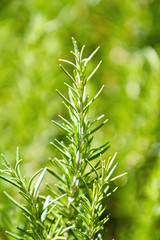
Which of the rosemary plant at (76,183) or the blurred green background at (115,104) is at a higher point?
the blurred green background at (115,104)

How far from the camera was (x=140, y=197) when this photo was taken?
654mm

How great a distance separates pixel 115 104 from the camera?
0.78m

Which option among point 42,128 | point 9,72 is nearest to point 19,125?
point 42,128

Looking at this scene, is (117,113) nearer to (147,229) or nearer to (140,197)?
(140,197)

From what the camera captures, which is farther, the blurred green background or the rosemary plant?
the blurred green background

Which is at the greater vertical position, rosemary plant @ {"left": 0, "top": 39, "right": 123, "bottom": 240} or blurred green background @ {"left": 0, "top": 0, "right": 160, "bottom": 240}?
blurred green background @ {"left": 0, "top": 0, "right": 160, "bottom": 240}

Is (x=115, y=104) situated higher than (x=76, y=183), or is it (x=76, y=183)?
(x=115, y=104)

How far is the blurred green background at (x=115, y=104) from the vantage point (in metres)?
0.64

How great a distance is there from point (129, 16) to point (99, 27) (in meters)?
0.19

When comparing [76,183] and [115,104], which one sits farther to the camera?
[115,104]

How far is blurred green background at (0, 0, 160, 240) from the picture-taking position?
2.09 feet

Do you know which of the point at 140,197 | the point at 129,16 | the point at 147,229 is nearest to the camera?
the point at 147,229

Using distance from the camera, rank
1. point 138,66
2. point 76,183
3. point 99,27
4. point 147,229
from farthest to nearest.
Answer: point 99,27, point 138,66, point 147,229, point 76,183

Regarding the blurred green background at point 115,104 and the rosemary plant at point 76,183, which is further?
the blurred green background at point 115,104
